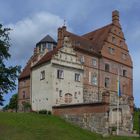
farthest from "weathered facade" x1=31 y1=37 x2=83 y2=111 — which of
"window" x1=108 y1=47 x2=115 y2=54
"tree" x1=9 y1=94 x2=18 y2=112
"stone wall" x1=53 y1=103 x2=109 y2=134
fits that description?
"tree" x1=9 y1=94 x2=18 y2=112

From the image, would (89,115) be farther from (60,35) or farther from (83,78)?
(60,35)

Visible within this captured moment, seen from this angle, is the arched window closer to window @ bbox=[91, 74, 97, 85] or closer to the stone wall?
window @ bbox=[91, 74, 97, 85]

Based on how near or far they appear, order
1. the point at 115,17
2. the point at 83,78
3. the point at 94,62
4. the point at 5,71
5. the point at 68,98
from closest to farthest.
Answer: the point at 5,71 → the point at 68,98 → the point at 83,78 → the point at 94,62 → the point at 115,17

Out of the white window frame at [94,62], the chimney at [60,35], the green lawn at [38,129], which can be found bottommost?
the green lawn at [38,129]

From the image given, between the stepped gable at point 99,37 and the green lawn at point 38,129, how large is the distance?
23.3 meters

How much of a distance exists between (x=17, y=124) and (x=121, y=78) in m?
32.1

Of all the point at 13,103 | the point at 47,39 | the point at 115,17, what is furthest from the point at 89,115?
the point at 13,103

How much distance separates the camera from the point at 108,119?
140 ft

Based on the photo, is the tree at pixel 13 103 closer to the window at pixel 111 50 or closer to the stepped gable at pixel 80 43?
the stepped gable at pixel 80 43

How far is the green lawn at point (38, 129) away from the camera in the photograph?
3475cm

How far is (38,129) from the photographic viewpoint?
37531 millimetres

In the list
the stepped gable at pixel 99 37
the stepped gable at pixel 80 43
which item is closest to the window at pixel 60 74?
the stepped gable at pixel 80 43

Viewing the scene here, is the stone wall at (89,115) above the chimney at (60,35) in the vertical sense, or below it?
below

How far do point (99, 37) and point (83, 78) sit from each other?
37.0ft
